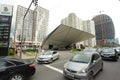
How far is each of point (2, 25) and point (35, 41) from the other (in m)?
61.1

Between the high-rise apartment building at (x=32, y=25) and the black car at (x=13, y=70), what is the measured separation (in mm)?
49977

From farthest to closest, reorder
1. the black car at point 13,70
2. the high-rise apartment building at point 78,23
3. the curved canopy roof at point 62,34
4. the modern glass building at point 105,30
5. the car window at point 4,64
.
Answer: the high-rise apartment building at point 78,23
the modern glass building at point 105,30
the curved canopy roof at point 62,34
the car window at point 4,64
the black car at point 13,70

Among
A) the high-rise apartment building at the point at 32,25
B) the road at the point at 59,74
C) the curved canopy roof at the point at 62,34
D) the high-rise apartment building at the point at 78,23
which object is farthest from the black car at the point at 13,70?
the high-rise apartment building at the point at 78,23

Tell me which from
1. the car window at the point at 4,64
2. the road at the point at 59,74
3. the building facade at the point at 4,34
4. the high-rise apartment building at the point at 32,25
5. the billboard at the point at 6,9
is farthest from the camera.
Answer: the high-rise apartment building at the point at 32,25

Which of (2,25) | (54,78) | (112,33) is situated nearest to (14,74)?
(54,78)

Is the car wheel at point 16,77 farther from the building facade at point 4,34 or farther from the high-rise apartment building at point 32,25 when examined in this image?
the high-rise apartment building at point 32,25

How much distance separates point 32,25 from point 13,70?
2526 inches

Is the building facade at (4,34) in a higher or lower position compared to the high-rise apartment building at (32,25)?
lower

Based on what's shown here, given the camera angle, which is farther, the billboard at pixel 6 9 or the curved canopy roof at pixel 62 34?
the curved canopy roof at pixel 62 34

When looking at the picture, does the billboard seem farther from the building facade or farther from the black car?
the black car

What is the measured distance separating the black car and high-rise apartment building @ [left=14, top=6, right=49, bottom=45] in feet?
164

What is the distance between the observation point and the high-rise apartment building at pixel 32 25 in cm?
5983

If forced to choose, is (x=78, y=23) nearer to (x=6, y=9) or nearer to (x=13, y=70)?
(x=6, y=9)

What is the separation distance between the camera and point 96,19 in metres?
65.8
